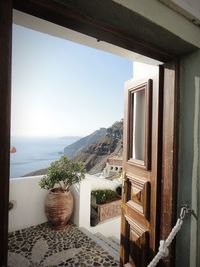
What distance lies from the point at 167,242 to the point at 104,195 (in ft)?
9.00

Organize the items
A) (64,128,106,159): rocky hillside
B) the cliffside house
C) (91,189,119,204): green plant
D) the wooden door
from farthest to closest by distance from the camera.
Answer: (64,128,106,159): rocky hillside → (91,189,119,204): green plant → the wooden door → the cliffside house

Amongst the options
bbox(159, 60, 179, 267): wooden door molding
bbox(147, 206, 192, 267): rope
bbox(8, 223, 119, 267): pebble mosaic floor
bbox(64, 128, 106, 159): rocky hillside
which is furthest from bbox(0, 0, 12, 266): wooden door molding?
bbox(64, 128, 106, 159): rocky hillside

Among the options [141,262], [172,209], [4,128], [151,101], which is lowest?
[141,262]

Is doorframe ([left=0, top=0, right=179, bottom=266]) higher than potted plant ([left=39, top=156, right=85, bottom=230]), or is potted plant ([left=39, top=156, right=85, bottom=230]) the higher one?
doorframe ([left=0, top=0, right=179, bottom=266])

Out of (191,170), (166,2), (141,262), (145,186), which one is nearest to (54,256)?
(141,262)

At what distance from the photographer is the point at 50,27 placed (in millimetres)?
1292

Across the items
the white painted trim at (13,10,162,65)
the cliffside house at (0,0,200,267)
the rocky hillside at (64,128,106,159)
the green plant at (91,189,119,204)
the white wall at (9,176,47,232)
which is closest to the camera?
the cliffside house at (0,0,200,267)

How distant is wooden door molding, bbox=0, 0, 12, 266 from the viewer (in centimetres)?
67

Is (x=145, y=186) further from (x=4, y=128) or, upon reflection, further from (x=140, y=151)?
(x=4, y=128)

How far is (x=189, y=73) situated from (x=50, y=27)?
96 centimetres

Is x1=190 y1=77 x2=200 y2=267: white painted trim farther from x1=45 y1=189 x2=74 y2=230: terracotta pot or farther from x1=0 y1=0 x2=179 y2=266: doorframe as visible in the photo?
x1=45 y1=189 x2=74 y2=230: terracotta pot

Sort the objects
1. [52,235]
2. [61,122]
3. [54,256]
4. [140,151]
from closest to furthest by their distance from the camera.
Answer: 1. [140,151]
2. [54,256]
3. [52,235]
4. [61,122]

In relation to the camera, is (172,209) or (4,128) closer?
(4,128)

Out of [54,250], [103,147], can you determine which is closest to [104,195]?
[54,250]
